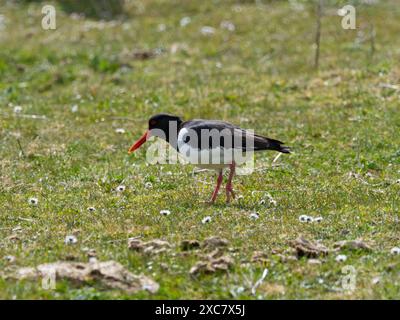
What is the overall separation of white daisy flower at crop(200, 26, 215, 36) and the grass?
14 centimetres

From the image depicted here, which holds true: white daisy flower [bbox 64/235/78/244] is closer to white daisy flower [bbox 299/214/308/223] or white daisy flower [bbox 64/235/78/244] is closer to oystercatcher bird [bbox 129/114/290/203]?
oystercatcher bird [bbox 129/114/290/203]

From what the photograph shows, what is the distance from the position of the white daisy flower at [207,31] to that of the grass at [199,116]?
0.45 ft

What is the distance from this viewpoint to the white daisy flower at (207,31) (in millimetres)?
21406

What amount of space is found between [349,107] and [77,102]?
5574mm

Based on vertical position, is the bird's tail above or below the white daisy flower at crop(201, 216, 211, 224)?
above

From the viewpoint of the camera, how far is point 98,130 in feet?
49.1

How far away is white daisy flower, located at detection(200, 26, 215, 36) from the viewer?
70.2 feet

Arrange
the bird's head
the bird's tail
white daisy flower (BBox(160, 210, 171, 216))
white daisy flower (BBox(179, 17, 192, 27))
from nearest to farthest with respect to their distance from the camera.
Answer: white daisy flower (BBox(160, 210, 171, 216)) → the bird's tail → the bird's head → white daisy flower (BBox(179, 17, 192, 27))

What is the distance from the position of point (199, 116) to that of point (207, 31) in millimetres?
6376

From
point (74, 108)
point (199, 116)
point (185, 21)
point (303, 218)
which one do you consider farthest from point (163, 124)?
A: point (185, 21)

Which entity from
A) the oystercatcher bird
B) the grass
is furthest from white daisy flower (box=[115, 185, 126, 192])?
the oystercatcher bird

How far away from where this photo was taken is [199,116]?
1569 centimetres

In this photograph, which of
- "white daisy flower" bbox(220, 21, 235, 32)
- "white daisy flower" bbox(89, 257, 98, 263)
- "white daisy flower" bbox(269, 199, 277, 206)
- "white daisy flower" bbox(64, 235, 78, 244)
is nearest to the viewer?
"white daisy flower" bbox(89, 257, 98, 263)

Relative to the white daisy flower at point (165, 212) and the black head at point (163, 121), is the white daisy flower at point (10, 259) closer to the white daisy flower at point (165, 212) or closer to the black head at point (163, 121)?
the white daisy flower at point (165, 212)
